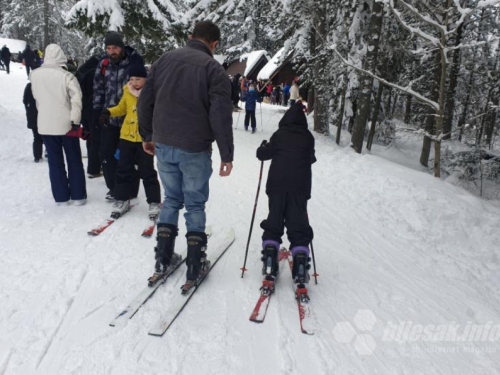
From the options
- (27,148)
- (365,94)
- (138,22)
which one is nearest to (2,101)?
(138,22)

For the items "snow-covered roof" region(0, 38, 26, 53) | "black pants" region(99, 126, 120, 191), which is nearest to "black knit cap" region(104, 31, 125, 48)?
"black pants" region(99, 126, 120, 191)

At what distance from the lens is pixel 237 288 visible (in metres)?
3.66

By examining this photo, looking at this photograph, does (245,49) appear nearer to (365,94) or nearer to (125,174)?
(365,94)

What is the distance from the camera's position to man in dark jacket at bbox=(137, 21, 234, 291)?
3219mm

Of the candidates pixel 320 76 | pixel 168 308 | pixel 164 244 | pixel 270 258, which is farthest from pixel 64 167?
pixel 320 76

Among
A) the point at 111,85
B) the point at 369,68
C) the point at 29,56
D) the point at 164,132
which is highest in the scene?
the point at 29,56

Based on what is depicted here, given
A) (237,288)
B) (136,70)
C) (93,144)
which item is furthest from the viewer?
(93,144)

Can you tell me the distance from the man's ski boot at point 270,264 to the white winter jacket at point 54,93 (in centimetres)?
336

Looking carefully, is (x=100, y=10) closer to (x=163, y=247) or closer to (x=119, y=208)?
(x=119, y=208)

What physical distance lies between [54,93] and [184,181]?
2961mm

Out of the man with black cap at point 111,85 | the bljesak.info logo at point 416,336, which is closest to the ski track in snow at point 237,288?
the bljesak.info logo at point 416,336

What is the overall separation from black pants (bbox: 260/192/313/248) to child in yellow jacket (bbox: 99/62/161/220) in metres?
2.04

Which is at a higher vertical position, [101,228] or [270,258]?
[270,258]

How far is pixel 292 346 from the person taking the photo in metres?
2.86
